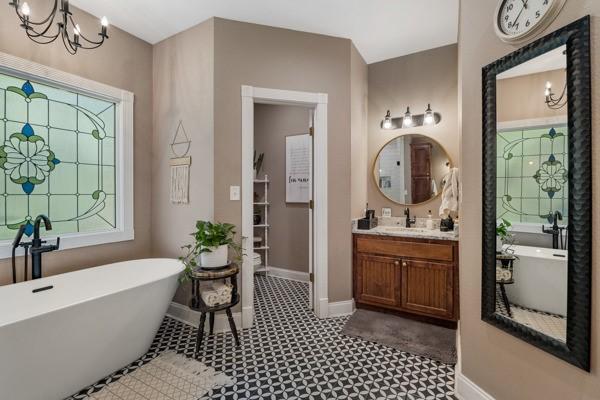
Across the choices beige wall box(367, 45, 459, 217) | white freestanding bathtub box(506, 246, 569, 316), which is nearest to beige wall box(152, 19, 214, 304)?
beige wall box(367, 45, 459, 217)

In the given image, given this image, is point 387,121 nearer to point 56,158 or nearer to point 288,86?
point 288,86

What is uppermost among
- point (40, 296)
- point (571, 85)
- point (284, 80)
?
point (284, 80)

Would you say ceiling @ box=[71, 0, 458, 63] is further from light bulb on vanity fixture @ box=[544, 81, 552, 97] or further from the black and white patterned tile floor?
the black and white patterned tile floor

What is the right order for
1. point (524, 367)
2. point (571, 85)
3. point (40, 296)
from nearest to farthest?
point (571, 85) → point (524, 367) → point (40, 296)

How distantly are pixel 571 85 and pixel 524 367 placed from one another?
1325mm

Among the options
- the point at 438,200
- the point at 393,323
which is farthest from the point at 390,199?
the point at 393,323

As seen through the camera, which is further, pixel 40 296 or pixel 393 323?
pixel 393 323

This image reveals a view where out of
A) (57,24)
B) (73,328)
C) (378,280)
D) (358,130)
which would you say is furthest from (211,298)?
(358,130)

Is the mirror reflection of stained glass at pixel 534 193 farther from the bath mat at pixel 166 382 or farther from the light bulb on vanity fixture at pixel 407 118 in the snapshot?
the bath mat at pixel 166 382

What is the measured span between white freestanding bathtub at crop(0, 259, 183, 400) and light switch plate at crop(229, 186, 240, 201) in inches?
29.1

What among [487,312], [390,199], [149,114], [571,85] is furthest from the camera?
[390,199]

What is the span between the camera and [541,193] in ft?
4.34

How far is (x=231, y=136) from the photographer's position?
2.54 metres

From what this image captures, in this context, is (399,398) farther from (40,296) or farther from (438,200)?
(40,296)
